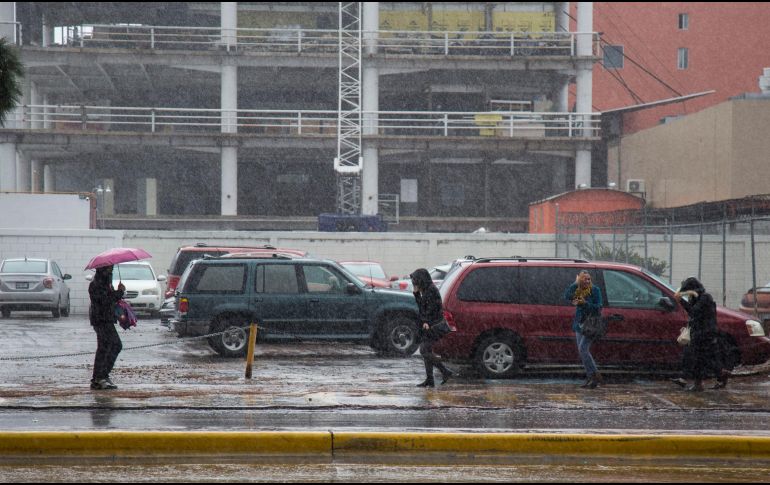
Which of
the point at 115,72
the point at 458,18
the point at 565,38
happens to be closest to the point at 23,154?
the point at 115,72

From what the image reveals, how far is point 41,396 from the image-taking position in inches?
492

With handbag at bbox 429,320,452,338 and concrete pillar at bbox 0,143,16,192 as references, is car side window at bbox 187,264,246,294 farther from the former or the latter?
concrete pillar at bbox 0,143,16,192

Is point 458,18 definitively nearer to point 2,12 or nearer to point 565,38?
point 565,38

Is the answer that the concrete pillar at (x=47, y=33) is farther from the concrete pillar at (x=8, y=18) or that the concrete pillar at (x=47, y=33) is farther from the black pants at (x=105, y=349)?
the black pants at (x=105, y=349)

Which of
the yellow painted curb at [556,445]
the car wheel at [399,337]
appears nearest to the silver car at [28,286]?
the car wheel at [399,337]

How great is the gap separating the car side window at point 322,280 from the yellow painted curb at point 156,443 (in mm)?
8728

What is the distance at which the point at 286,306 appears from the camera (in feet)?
58.6

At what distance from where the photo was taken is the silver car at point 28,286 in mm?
26656

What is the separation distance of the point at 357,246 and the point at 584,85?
19106mm

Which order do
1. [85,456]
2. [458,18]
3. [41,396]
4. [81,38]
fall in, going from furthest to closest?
[458,18] → [81,38] → [41,396] → [85,456]

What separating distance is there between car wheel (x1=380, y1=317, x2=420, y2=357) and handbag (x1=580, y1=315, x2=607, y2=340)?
5.16 meters

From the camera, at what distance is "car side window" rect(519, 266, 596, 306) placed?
48.8 feet

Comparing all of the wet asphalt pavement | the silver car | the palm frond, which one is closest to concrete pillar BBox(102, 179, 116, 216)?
the silver car

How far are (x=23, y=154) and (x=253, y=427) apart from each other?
40307 mm
